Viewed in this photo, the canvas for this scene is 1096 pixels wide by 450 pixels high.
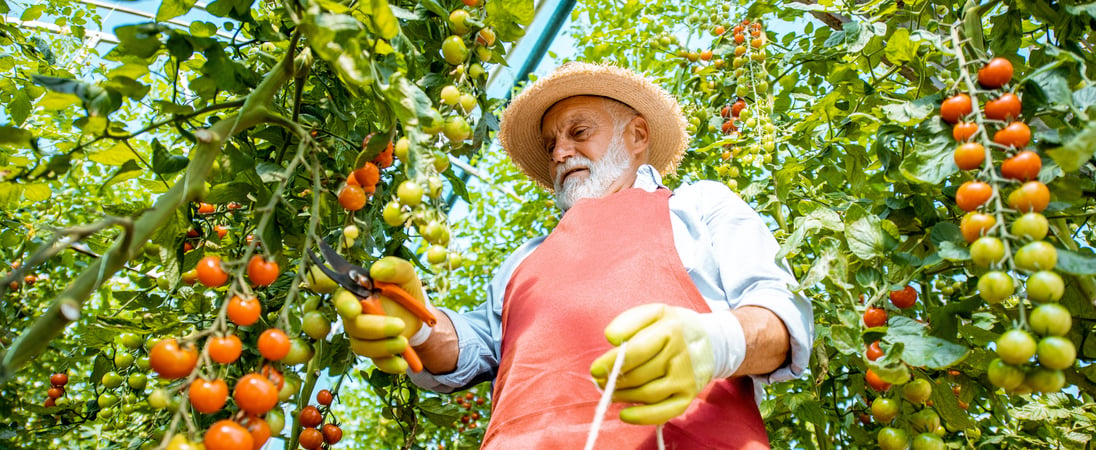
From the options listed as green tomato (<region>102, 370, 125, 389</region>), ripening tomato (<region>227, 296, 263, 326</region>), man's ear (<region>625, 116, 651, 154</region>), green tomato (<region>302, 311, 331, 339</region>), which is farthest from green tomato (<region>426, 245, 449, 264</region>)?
green tomato (<region>102, 370, 125, 389</region>)

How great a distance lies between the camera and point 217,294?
1.76 meters

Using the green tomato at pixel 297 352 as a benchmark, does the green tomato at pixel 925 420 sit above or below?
above

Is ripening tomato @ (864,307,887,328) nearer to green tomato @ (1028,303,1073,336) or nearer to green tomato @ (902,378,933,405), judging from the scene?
green tomato @ (902,378,933,405)

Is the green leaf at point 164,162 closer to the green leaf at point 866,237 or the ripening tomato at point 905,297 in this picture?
the green leaf at point 866,237

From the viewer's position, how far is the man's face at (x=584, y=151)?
5.78 ft

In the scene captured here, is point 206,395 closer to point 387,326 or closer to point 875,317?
point 387,326

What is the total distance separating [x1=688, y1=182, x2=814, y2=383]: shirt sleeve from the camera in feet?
3.92

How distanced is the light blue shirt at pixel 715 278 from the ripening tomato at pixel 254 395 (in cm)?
70

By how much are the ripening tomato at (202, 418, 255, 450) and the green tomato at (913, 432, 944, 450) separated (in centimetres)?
96

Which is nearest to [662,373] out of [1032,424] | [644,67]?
[1032,424]

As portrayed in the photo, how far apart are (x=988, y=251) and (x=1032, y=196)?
8 cm

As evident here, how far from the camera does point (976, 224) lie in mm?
872

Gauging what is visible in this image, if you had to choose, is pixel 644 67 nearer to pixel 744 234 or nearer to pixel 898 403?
pixel 744 234

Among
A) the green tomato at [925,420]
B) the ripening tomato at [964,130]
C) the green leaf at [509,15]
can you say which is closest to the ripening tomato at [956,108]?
the ripening tomato at [964,130]
